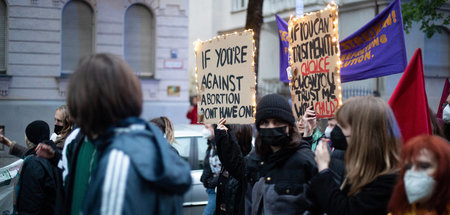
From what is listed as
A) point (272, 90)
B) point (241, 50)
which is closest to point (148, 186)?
point (241, 50)

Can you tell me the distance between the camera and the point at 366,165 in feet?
9.44

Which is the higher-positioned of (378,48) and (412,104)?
(378,48)

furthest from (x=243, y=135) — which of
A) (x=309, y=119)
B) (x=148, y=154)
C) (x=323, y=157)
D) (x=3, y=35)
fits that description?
(x=3, y=35)

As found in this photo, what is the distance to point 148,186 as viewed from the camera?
2.16 meters

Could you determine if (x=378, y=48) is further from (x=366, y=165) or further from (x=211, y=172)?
(x=366, y=165)

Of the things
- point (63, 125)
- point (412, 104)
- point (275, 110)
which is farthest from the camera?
point (63, 125)

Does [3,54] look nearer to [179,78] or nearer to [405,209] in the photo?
[179,78]

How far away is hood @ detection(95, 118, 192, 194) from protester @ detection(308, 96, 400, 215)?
42.0 inches

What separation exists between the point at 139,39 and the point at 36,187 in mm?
13192

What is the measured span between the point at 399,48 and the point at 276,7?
1862cm

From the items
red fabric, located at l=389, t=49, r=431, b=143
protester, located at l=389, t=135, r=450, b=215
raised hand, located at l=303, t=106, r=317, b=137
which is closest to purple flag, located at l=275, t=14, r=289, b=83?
raised hand, located at l=303, t=106, r=317, b=137

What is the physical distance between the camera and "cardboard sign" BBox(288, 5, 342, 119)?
4559mm

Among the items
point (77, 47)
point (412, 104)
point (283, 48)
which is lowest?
point (412, 104)

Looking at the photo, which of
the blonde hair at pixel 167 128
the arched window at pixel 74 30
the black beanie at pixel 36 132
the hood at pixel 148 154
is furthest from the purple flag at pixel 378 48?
the arched window at pixel 74 30
